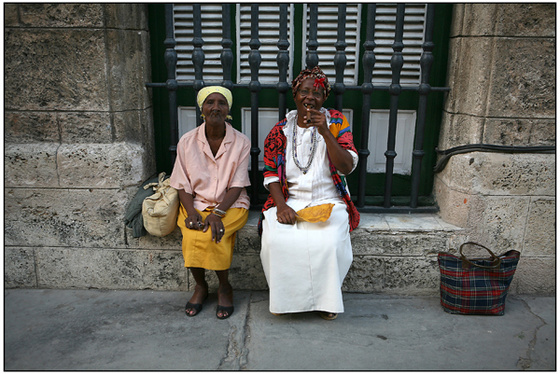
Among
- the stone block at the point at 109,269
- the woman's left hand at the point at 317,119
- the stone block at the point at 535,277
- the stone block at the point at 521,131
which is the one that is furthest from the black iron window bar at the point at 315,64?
the stone block at the point at 535,277

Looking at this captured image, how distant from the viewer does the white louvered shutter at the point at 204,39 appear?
11.1 feet

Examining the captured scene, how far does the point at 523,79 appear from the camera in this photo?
3.01 m

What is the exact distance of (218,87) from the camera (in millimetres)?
3053

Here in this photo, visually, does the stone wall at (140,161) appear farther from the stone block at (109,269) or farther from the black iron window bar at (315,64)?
the black iron window bar at (315,64)

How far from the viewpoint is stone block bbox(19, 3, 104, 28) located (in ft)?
9.91

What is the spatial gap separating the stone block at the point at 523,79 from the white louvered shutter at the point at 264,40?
1.43 meters

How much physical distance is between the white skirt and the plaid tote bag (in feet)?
2.41

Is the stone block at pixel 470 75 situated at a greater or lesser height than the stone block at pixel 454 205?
greater

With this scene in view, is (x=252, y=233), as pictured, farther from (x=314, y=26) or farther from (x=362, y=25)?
(x=362, y=25)

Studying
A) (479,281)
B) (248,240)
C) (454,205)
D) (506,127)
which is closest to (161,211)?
(248,240)

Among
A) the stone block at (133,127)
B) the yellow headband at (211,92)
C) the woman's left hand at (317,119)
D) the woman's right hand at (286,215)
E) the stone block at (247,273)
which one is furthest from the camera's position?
the stone block at (247,273)

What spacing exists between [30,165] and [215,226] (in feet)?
4.66

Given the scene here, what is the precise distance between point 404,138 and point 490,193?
0.77 meters

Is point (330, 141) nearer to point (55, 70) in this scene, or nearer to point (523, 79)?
point (523, 79)
